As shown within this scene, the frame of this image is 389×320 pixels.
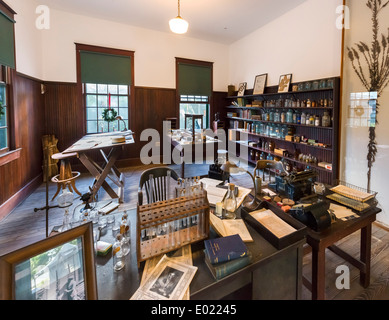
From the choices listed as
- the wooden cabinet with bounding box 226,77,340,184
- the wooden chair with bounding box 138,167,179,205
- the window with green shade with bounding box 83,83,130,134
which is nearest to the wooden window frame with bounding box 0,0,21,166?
the window with green shade with bounding box 83,83,130,134

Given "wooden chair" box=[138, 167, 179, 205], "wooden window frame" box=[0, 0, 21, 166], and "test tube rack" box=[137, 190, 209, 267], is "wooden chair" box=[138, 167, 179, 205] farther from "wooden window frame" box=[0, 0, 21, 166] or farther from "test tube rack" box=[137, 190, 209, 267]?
"wooden window frame" box=[0, 0, 21, 166]

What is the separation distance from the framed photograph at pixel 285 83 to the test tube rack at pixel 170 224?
4.32 m

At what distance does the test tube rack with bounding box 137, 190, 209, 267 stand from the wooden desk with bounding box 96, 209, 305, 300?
75 millimetres

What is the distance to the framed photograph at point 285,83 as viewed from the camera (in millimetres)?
4609

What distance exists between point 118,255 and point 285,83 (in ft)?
16.0

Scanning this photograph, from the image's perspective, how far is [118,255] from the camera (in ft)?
3.60

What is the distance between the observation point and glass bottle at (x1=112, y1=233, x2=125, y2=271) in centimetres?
102

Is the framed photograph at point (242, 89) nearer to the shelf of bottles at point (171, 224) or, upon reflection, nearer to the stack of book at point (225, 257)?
the shelf of bottles at point (171, 224)

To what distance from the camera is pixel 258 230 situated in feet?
4.31

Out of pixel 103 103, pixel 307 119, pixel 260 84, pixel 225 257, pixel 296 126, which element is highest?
pixel 260 84

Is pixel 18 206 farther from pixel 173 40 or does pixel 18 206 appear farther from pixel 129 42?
pixel 173 40

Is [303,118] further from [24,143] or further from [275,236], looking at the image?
[24,143]

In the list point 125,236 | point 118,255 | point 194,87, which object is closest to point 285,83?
point 194,87

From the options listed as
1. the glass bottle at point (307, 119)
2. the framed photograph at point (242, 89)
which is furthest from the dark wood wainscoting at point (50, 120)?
the glass bottle at point (307, 119)
